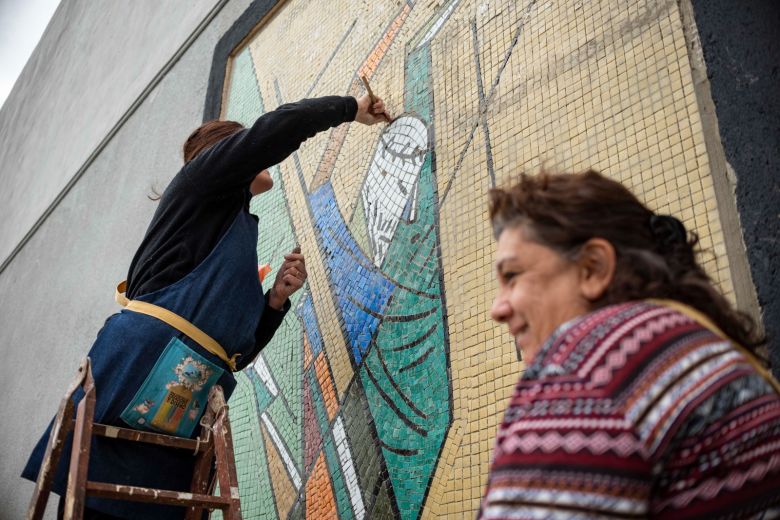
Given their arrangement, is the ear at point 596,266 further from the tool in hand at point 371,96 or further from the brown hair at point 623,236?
the tool in hand at point 371,96

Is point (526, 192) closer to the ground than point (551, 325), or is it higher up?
higher up

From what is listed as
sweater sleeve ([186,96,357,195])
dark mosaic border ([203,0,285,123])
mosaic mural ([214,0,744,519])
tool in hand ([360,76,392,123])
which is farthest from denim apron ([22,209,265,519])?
dark mosaic border ([203,0,285,123])

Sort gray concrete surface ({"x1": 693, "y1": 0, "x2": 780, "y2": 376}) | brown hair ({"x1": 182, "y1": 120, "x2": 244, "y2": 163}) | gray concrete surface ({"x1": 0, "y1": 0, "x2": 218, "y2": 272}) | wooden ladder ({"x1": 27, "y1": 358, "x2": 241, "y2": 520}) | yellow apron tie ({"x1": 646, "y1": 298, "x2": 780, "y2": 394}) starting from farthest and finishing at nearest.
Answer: gray concrete surface ({"x1": 0, "y1": 0, "x2": 218, "y2": 272}) → brown hair ({"x1": 182, "y1": 120, "x2": 244, "y2": 163}) → wooden ladder ({"x1": 27, "y1": 358, "x2": 241, "y2": 520}) → gray concrete surface ({"x1": 693, "y1": 0, "x2": 780, "y2": 376}) → yellow apron tie ({"x1": 646, "y1": 298, "x2": 780, "y2": 394})

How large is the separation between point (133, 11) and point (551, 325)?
6.36m

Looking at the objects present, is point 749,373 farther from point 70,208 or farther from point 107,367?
point 70,208

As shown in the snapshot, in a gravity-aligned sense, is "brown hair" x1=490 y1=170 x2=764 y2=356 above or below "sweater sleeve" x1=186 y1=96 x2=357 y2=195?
below

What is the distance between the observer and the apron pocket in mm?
1670

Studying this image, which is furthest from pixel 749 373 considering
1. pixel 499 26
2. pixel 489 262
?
pixel 499 26

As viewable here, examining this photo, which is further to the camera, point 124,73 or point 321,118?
point 124,73

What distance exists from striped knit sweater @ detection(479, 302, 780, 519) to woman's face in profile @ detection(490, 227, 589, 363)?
15 cm

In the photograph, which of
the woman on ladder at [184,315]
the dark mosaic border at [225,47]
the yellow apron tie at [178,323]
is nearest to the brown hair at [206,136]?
the woman on ladder at [184,315]

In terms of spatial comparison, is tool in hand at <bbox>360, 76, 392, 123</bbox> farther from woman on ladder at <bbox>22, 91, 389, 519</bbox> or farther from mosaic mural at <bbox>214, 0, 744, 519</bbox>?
woman on ladder at <bbox>22, 91, 389, 519</bbox>

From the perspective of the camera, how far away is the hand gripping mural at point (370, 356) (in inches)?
77.5

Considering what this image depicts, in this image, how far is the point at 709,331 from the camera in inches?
31.2
